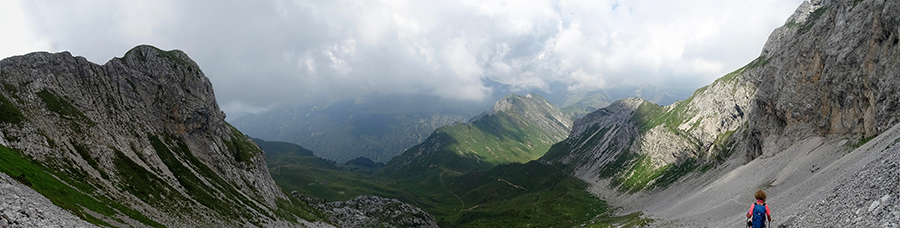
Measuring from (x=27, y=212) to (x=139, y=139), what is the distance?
8353 centimetres

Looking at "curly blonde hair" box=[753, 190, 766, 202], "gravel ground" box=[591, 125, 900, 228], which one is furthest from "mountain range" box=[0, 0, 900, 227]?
"curly blonde hair" box=[753, 190, 766, 202]

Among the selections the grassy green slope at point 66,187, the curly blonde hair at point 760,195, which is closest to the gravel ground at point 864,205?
the curly blonde hair at point 760,195

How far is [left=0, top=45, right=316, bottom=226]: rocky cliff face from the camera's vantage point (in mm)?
66375

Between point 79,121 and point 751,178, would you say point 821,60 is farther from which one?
point 79,121

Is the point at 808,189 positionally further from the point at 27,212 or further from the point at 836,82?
the point at 27,212

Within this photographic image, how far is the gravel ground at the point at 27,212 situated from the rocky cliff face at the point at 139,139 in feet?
20.4

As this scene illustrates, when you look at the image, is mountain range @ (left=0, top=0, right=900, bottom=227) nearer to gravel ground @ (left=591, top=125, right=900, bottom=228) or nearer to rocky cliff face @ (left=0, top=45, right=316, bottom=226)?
gravel ground @ (left=591, top=125, right=900, bottom=228)

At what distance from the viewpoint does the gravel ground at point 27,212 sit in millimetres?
26792

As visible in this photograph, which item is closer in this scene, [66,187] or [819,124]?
[66,187]

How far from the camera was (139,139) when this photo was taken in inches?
3863

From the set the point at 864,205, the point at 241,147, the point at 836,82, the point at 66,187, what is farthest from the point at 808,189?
the point at 241,147

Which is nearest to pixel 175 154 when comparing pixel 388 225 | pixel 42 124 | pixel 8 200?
pixel 42 124

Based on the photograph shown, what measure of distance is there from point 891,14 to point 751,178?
147 feet

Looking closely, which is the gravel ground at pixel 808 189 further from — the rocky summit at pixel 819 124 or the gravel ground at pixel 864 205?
the rocky summit at pixel 819 124
